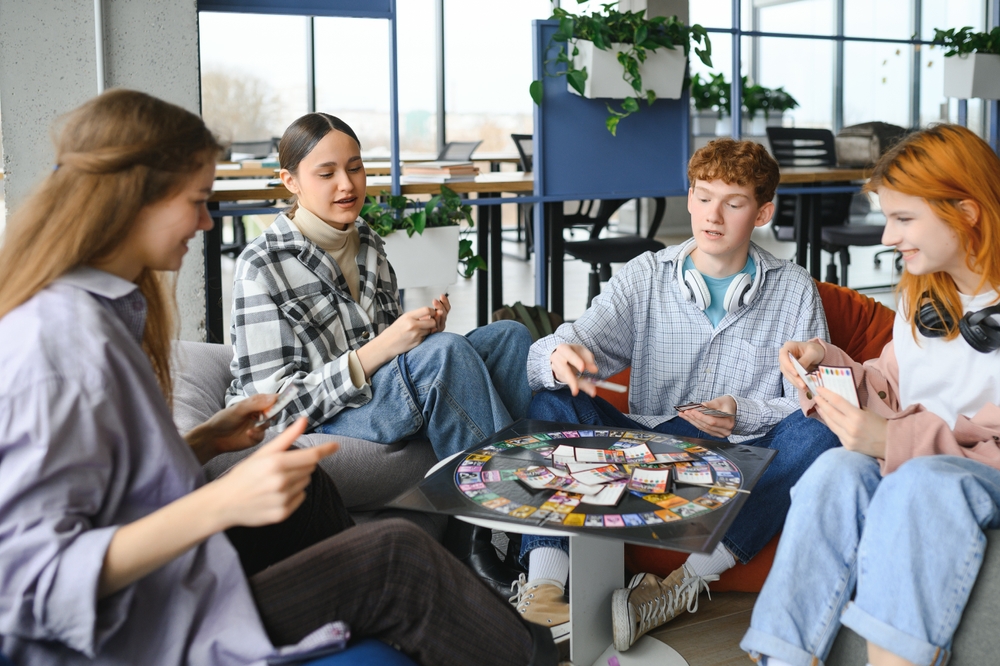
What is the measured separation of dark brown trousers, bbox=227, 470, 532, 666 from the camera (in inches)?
48.1

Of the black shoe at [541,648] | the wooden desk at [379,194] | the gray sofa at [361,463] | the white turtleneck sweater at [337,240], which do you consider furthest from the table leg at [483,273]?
the black shoe at [541,648]

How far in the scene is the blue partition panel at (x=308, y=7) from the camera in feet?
10.4

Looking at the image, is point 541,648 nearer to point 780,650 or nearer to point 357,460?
point 780,650

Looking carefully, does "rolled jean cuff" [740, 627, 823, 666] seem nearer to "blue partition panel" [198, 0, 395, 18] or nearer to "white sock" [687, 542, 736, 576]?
"white sock" [687, 542, 736, 576]

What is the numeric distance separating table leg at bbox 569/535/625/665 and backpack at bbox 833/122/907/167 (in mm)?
4627

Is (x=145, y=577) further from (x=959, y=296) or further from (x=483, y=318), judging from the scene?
(x=483, y=318)

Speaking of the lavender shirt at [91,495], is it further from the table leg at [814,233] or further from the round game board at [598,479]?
the table leg at [814,233]

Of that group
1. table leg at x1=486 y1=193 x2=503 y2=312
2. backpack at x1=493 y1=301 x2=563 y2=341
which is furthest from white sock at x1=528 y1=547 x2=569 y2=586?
table leg at x1=486 y1=193 x2=503 y2=312

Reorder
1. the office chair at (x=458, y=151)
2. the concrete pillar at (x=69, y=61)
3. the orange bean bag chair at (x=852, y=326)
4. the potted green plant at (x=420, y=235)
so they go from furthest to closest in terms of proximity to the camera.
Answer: the office chair at (x=458, y=151) → the potted green plant at (x=420, y=235) → the concrete pillar at (x=69, y=61) → the orange bean bag chair at (x=852, y=326)

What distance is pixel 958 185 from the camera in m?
1.72

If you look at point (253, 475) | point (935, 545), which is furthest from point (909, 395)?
point (253, 475)

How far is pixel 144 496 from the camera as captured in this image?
1.15 metres

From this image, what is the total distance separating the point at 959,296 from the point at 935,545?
1.92ft

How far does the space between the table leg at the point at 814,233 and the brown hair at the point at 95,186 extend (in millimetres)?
4203
